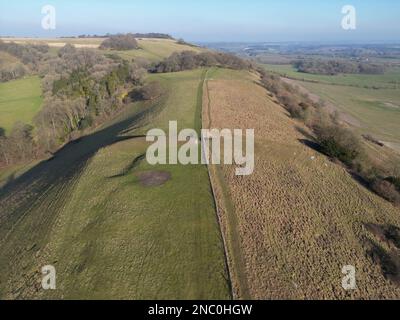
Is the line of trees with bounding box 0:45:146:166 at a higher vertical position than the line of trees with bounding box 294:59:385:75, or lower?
lower

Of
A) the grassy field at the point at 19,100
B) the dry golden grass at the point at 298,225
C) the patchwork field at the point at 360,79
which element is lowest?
the dry golden grass at the point at 298,225

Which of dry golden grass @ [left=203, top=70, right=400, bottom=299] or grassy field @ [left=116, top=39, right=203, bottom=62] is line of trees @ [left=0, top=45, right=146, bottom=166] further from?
dry golden grass @ [left=203, top=70, right=400, bottom=299]

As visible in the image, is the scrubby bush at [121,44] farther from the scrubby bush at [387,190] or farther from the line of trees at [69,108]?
the scrubby bush at [387,190]

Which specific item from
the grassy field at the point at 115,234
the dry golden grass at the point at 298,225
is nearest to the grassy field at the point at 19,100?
the grassy field at the point at 115,234

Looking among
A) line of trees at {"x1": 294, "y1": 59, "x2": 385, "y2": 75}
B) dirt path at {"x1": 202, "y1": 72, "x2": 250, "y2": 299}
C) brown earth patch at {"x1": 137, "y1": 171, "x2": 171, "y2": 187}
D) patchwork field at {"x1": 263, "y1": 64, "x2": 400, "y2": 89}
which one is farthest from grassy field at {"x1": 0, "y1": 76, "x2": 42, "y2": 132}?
line of trees at {"x1": 294, "y1": 59, "x2": 385, "y2": 75}

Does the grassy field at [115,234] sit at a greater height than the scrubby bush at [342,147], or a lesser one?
lesser

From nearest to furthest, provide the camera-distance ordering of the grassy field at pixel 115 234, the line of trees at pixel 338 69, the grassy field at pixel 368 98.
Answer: the grassy field at pixel 115 234 → the grassy field at pixel 368 98 → the line of trees at pixel 338 69

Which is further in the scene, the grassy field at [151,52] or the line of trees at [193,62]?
the grassy field at [151,52]

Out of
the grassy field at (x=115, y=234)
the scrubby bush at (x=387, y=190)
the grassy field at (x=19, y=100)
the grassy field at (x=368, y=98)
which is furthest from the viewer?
the grassy field at (x=368, y=98)
